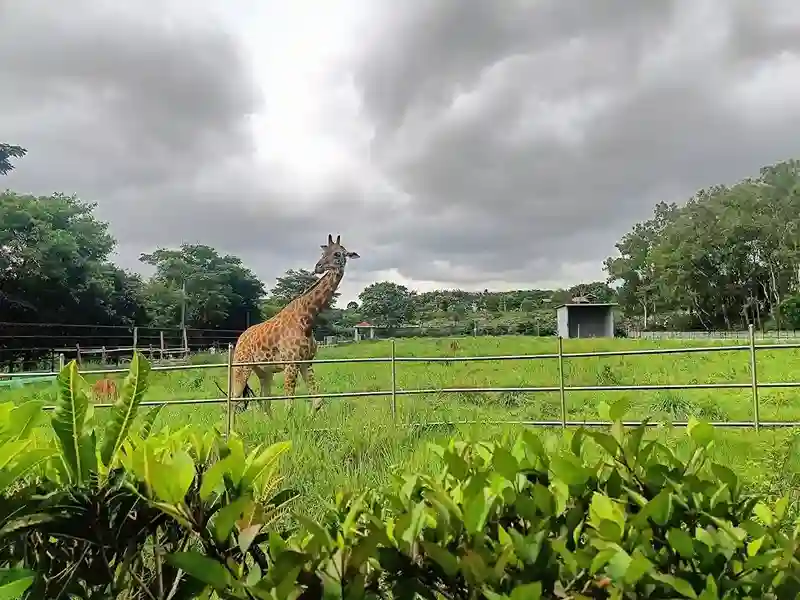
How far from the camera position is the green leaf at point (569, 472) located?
74 cm

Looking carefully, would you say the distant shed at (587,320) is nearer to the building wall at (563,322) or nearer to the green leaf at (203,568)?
the building wall at (563,322)

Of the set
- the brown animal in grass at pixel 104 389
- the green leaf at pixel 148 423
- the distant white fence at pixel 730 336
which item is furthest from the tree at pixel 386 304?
the green leaf at pixel 148 423

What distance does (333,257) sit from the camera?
682 centimetres

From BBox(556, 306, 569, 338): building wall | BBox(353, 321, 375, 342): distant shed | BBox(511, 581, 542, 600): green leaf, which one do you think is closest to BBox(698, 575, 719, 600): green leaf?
BBox(511, 581, 542, 600): green leaf

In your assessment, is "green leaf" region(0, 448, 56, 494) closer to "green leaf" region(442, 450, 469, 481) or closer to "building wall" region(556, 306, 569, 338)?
"green leaf" region(442, 450, 469, 481)

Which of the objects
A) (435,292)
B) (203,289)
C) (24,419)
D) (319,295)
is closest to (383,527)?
(24,419)

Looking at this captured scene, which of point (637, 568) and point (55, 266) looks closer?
point (637, 568)

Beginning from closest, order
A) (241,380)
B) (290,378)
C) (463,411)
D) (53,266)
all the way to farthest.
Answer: (463,411) → (290,378) → (241,380) → (53,266)

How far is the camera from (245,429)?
477cm

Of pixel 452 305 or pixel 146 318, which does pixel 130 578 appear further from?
pixel 452 305

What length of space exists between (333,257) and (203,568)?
248 inches

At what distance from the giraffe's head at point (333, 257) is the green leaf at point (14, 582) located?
623cm

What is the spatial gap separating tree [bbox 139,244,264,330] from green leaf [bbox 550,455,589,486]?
881 inches

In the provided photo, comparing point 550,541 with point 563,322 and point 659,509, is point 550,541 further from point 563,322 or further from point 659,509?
point 563,322
